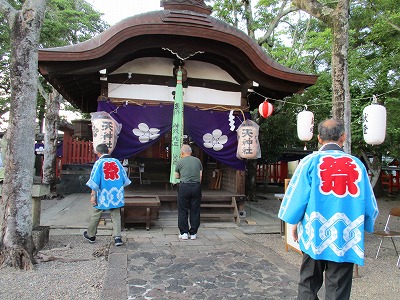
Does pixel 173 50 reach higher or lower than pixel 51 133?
higher

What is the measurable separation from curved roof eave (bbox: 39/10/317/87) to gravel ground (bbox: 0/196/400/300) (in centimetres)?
407

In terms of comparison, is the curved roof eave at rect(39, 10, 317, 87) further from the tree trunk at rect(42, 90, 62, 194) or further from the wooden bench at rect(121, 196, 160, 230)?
the tree trunk at rect(42, 90, 62, 194)

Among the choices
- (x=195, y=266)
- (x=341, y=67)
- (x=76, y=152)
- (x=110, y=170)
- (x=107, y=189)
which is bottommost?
(x=195, y=266)

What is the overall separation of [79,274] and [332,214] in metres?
Result: 3.59

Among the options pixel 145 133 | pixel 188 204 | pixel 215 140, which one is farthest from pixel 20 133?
pixel 215 140

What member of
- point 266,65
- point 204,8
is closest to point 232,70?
point 266,65

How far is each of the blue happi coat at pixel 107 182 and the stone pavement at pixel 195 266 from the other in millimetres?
820

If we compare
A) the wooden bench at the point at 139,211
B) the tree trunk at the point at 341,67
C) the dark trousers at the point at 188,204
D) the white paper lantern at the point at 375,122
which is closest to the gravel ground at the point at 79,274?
the wooden bench at the point at 139,211

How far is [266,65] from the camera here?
28.2 feet

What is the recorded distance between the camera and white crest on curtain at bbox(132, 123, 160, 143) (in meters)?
8.67

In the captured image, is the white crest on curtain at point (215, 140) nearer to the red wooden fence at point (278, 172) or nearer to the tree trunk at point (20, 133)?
the tree trunk at point (20, 133)

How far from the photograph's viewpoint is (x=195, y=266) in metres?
5.22

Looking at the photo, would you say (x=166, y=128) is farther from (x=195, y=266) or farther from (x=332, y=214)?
(x=332, y=214)

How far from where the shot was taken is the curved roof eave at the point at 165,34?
7.62 m
